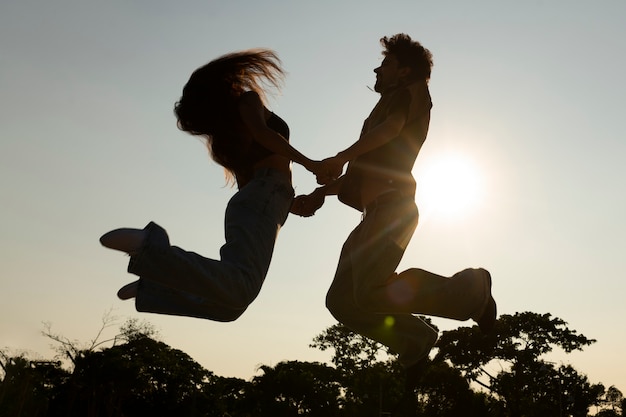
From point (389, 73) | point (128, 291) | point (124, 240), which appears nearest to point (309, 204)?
point (389, 73)

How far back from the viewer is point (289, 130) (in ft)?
16.9

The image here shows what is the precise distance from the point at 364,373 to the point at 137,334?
22.0m

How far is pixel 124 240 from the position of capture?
3.87 m

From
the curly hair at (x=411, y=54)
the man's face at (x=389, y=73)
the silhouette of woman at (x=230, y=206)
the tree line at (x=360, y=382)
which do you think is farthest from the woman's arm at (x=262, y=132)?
the tree line at (x=360, y=382)

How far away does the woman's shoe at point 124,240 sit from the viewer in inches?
152

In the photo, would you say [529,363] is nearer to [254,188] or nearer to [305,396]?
[305,396]

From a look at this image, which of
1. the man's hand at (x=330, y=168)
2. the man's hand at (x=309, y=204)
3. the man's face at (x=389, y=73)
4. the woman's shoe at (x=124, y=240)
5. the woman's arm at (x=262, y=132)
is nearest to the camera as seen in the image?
the woman's shoe at (x=124, y=240)

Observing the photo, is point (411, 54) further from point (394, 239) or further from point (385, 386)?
point (385, 386)

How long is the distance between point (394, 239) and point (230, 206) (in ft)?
3.72

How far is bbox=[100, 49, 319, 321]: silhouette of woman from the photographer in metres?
→ 3.97

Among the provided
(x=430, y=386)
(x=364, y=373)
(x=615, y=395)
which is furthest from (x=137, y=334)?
(x=615, y=395)

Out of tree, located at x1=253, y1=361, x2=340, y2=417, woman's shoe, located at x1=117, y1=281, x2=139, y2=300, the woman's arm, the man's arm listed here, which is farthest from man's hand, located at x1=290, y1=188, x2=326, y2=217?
tree, located at x1=253, y1=361, x2=340, y2=417

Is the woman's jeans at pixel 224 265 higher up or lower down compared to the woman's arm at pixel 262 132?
lower down

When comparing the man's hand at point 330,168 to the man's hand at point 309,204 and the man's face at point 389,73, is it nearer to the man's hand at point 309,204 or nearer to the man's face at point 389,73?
A: the man's hand at point 309,204
